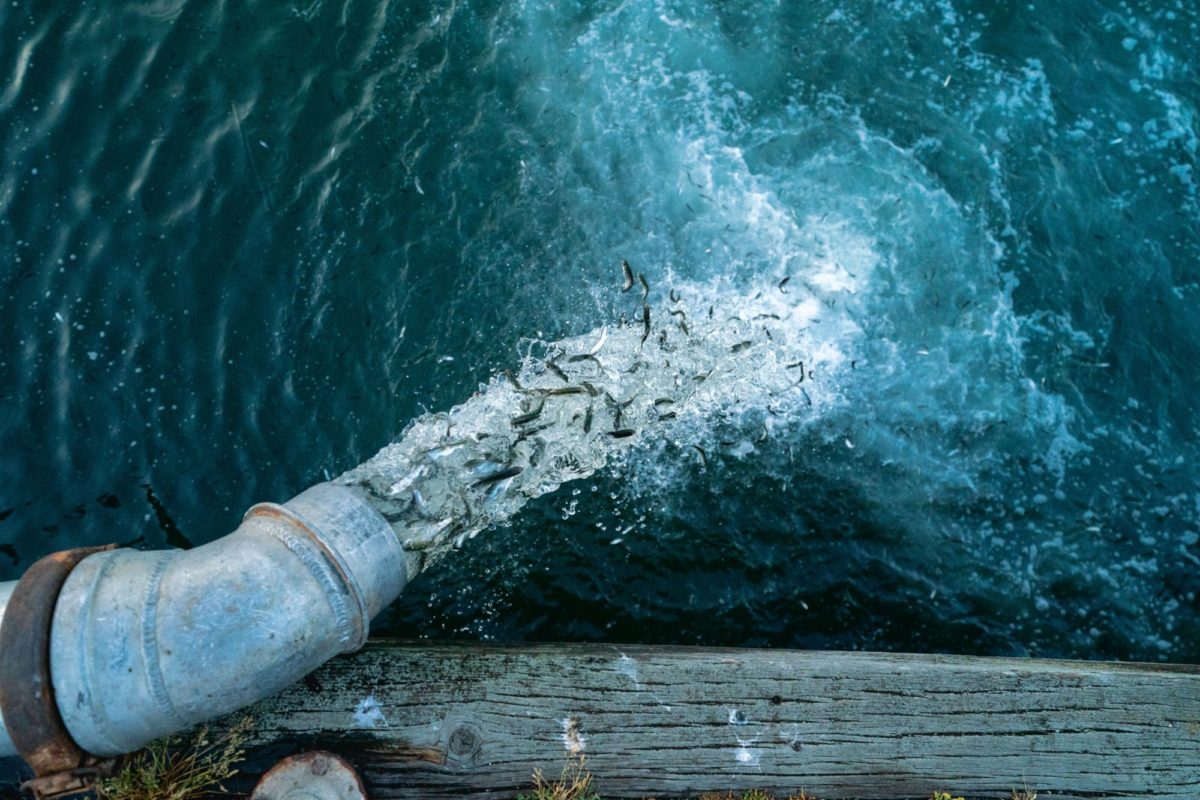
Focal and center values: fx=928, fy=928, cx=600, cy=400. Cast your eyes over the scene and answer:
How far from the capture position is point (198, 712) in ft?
13.7

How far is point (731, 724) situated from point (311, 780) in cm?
211

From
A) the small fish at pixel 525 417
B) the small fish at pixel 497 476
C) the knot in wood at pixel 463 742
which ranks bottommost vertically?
the knot in wood at pixel 463 742

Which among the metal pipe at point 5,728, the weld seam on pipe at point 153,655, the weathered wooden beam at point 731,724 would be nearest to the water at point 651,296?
A: the weathered wooden beam at point 731,724

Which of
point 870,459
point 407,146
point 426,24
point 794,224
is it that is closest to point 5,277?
point 407,146

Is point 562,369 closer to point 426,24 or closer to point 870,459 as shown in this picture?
point 870,459

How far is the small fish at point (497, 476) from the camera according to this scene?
5758mm

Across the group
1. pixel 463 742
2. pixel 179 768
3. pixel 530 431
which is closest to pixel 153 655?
pixel 179 768

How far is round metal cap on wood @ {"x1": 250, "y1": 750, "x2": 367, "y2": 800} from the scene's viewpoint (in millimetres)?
4445

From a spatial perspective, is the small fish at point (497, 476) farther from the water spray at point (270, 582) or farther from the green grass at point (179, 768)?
the green grass at point (179, 768)

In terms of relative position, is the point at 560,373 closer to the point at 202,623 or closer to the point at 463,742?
the point at 463,742

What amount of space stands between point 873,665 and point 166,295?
5.14m

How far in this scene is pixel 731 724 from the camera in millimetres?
4816

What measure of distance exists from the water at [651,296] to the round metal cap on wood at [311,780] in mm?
1386

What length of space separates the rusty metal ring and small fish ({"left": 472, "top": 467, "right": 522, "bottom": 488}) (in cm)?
239
